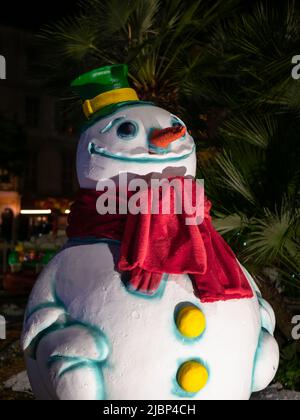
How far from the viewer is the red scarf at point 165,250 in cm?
330

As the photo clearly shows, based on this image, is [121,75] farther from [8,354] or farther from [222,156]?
[8,354]

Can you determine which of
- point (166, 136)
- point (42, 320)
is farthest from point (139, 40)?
point (42, 320)

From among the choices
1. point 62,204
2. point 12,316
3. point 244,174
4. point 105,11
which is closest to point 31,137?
point 62,204

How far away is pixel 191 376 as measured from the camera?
125 inches

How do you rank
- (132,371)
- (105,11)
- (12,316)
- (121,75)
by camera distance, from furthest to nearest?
(12,316) < (105,11) < (121,75) < (132,371)

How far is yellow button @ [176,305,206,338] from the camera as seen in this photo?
3182mm

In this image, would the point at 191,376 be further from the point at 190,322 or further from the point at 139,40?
the point at 139,40

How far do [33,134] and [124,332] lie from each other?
1144 inches

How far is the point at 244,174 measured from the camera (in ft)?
19.0

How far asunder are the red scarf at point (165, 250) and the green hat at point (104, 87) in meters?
0.57

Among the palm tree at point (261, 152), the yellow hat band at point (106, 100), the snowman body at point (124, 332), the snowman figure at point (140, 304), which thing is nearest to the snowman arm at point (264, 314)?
the snowman figure at point (140, 304)

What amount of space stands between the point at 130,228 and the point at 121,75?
3.39 feet

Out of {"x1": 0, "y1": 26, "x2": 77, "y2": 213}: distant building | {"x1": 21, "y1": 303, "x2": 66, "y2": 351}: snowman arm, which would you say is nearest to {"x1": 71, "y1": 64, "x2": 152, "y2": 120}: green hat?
{"x1": 21, "y1": 303, "x2": 66, "y2": 351}: snowman arm

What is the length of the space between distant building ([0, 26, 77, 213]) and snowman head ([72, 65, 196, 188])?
86.6ft
